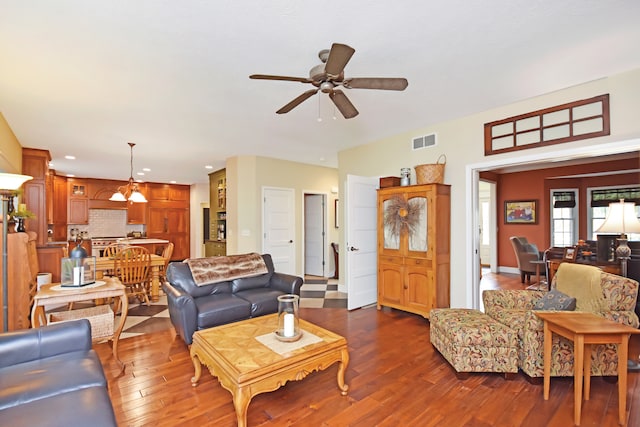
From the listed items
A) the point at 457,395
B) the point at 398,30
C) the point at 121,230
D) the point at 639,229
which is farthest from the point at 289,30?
the point at 121,230

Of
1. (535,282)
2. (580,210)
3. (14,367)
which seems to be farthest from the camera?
(580,210)

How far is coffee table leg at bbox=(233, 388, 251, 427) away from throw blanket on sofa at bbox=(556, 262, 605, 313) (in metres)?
2.97

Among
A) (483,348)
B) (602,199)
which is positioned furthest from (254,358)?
(602,199)

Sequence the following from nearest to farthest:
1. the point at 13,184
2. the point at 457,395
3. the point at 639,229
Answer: the point at 457,395
the point at 13,184
the point at 639,229

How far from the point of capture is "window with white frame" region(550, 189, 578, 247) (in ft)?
23.7

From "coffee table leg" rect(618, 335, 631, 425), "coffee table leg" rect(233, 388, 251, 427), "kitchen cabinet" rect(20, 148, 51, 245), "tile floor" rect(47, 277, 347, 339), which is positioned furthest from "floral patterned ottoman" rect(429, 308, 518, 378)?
"kitchen cabinet" rect(20, 148, 51, 245)

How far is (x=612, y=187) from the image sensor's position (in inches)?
267

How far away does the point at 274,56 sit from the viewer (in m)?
2.59

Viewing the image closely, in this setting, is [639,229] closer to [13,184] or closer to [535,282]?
[535,282]

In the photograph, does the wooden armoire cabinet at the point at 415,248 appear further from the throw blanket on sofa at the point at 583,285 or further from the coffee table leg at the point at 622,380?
the coffee table leg at the point at 622,380

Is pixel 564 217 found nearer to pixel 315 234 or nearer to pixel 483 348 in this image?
pixel 315 234

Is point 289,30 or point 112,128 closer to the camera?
point 289,30

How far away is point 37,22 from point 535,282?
8.49 metres

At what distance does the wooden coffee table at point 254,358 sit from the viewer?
193 cm
